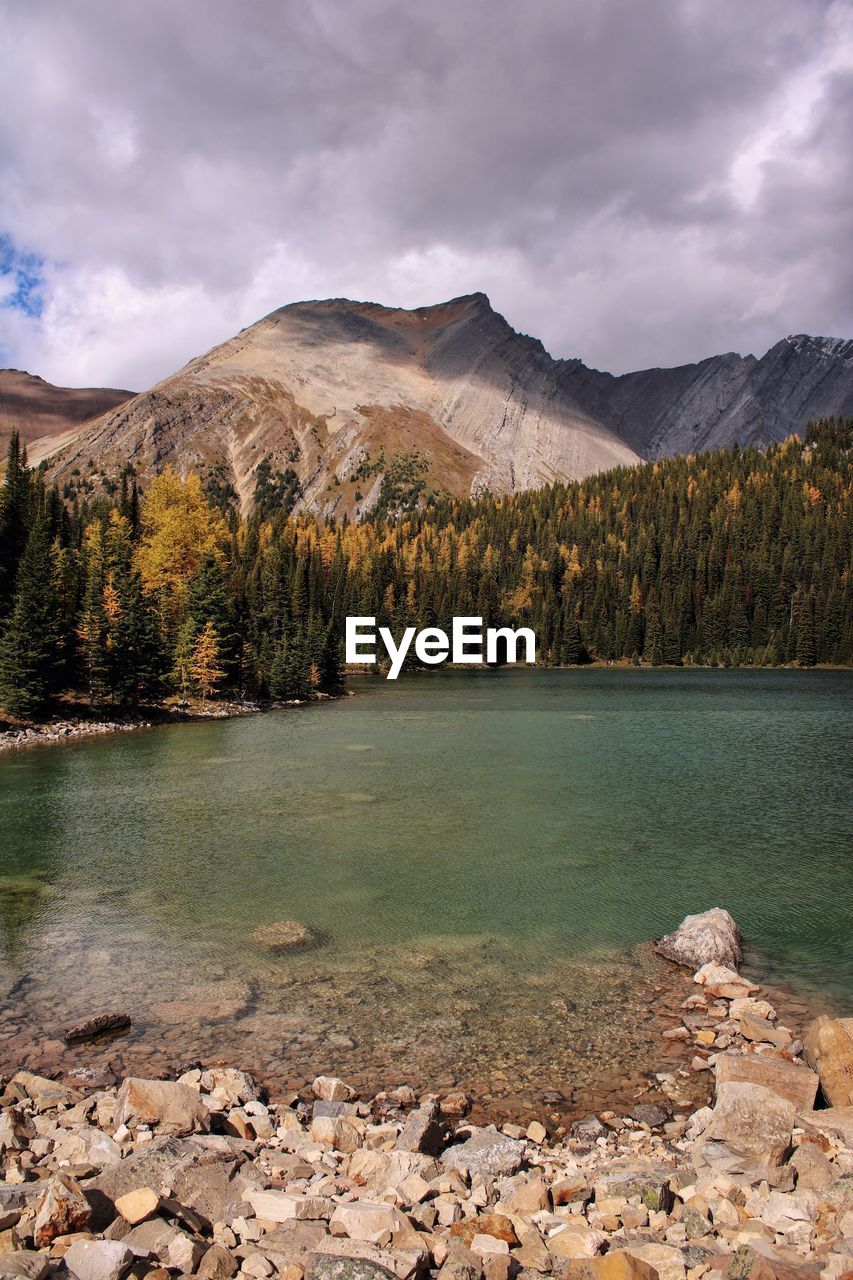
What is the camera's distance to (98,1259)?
25.7 feet

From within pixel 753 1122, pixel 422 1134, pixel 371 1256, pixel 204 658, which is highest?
pixel 204 658

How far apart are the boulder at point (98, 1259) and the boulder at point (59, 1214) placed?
0.51m

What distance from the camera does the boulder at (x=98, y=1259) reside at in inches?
305

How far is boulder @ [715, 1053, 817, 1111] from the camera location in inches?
495

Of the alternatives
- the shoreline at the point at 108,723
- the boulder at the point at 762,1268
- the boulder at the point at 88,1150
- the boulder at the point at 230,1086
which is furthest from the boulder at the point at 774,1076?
the shoreline at the point at 108,723

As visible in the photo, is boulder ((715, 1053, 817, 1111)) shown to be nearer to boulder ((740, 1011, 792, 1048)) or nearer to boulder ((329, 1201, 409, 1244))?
boulder ((740, 1011, 792, 1048))

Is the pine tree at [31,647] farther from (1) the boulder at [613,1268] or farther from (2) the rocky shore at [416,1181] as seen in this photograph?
(1) the boulder at [613,1268]

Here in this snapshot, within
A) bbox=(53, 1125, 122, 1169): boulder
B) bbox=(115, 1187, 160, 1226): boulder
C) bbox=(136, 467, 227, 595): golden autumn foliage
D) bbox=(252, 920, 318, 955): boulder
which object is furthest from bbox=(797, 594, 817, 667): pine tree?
bbox=(115, 1187, 160, 1226): boulder

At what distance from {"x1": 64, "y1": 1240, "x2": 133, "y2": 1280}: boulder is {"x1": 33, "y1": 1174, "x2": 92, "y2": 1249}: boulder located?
0.51 metres

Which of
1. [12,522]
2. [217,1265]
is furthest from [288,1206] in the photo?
[12,522]

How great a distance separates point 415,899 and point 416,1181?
47.1 ft

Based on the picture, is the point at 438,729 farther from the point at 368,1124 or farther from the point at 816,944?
the point at 368,1124

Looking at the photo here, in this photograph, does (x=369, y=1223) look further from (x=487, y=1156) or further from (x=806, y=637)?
(x=806, y=637)

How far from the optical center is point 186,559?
89.0 metres
